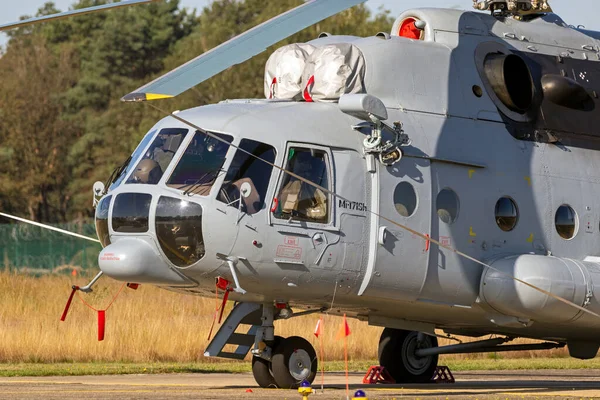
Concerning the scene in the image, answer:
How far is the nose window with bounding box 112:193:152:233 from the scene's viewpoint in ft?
41.4

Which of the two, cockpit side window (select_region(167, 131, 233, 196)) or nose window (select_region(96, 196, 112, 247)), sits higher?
cockpit side window (select_region(167, 131, 233, 196))

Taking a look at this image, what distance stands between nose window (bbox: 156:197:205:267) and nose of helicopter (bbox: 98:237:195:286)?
0.45ft

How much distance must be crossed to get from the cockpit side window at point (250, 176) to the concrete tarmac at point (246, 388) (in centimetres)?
208

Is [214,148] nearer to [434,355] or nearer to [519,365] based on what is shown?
[434,355]

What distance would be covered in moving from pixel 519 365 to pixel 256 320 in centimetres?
850

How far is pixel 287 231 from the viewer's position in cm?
1273

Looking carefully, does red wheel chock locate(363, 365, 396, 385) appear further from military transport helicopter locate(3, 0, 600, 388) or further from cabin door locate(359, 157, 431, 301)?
cabin door locate(359, 157, 431, 301)

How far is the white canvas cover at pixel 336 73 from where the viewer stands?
44.3 ft

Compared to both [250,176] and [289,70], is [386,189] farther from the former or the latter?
[289,70]

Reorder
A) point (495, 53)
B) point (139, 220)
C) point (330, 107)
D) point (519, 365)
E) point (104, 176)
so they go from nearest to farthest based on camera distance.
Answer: point (139, 220) < point (330, 107) < point (495, 53) < point (519, 365) < point (104, 176)

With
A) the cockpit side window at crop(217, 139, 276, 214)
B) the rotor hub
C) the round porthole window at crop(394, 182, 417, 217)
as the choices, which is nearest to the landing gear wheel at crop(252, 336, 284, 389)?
the cockpit side window at crop(217, 139, 276, 214)

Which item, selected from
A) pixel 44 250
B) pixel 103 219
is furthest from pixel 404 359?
pixel 44 250

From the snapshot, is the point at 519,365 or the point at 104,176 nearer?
the point at 519,365

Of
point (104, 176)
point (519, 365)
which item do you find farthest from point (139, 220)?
point (104, 176)
